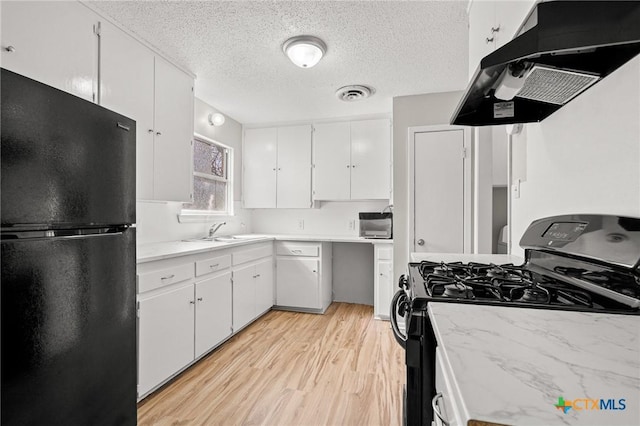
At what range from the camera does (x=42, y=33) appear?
151 cm

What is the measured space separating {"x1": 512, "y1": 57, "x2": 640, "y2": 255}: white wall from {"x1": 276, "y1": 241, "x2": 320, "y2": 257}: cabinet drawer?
231 cm

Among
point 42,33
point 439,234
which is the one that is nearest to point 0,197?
point 42,33

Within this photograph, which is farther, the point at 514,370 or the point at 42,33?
the point at 42,33

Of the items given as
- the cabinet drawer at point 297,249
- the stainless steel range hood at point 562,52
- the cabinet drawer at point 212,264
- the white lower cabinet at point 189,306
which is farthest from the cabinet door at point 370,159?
the stainless steel range hood at point 562,52

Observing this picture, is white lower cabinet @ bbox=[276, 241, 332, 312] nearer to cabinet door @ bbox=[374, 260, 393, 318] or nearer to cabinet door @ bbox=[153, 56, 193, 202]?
cabinet door @ bbox=[374, 260, 393, 318]

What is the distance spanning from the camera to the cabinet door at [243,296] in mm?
2816

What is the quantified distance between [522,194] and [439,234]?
1.49 m

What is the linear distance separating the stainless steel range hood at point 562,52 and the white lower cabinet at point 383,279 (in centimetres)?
232

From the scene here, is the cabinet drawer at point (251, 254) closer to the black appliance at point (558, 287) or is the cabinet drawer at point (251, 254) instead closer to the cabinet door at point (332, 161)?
the cabinet door at point (332, 161)

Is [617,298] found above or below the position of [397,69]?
below

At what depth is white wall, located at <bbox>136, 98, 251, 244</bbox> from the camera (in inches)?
102

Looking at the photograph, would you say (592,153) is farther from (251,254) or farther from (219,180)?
(219,180)

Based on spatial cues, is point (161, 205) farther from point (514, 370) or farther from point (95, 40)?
point (514, 370)

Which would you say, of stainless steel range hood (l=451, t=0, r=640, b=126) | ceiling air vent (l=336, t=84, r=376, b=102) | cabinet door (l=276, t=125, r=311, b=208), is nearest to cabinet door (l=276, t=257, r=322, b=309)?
cabinet door (l=276, t=125, r=311, b=208)
